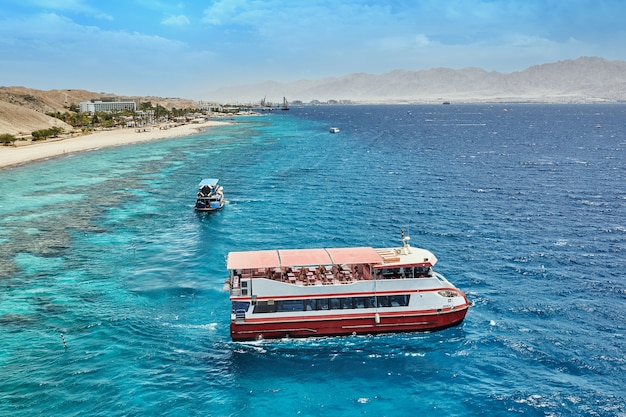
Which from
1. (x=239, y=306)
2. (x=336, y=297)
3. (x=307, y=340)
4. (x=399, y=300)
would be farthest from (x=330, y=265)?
(x=239, y=306)

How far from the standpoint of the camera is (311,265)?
4709cm

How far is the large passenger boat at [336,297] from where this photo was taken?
45.6 metres

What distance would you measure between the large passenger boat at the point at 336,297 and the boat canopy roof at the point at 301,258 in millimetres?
90

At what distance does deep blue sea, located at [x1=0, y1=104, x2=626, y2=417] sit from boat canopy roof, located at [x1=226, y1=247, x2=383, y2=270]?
21.6 feet

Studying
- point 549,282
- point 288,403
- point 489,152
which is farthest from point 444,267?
point 489,152

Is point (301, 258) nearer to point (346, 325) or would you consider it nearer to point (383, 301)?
point (346, 325)

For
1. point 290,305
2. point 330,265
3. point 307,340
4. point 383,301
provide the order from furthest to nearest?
point 330,265 → point 383,301 → point 290,305 → point 307,340

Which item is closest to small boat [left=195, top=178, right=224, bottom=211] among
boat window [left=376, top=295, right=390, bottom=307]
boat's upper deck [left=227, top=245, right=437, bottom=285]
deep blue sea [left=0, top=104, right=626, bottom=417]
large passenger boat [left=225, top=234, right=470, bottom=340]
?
deep blue sea [left=0, top=104, right=626, bottom=417]

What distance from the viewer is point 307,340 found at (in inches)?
1810

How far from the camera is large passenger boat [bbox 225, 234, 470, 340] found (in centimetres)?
4556

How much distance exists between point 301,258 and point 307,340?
743 cm

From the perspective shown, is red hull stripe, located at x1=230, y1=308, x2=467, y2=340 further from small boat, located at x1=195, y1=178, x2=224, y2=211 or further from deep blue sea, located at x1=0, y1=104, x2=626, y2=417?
small boat, located at x1=195, y1=178, x2=224, y2=211

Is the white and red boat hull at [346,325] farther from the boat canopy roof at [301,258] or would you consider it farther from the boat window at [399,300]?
the boat canopy roof at [301,258]

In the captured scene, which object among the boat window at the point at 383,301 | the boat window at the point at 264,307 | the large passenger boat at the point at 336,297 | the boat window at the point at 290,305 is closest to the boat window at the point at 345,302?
the large passenger boat at the point at 336,297
